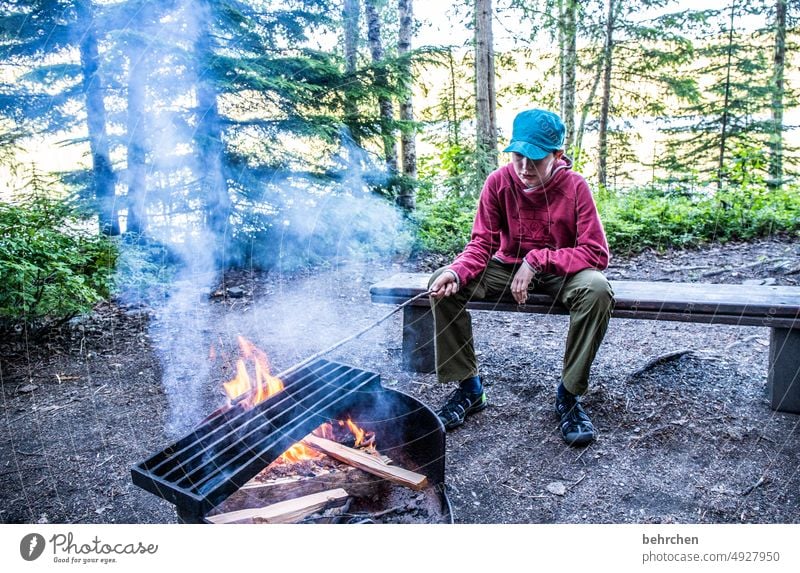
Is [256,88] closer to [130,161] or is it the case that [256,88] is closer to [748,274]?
[130,161]

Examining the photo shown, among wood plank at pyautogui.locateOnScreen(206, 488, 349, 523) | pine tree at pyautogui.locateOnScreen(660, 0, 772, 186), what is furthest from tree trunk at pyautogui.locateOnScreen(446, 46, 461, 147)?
wood plank at pyautogui.locateOnScreen(206, 488, 349, 523)

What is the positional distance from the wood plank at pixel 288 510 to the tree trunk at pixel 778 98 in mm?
5666

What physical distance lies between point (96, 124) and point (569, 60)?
21.1 feet

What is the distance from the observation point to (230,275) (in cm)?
450

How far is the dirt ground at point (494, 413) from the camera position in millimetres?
1713

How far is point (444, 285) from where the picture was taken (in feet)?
7.36

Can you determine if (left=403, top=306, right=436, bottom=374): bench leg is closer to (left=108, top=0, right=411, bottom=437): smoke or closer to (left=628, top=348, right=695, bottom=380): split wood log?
(left=108, top=0, right=411, bottom=437): smoke

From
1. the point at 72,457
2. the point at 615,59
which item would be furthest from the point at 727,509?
the point at 615,59

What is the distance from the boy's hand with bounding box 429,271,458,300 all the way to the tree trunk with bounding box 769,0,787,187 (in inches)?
185

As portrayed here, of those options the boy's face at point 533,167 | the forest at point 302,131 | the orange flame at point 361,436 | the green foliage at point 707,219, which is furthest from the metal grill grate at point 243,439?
the green foliage at point 707,219

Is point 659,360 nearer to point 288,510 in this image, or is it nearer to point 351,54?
point 288,510

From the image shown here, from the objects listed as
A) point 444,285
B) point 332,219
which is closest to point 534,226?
point 444,285

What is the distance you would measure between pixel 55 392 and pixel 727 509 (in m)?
3.08

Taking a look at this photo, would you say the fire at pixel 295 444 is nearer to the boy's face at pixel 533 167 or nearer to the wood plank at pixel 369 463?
the wood plank at pixel 369 463
